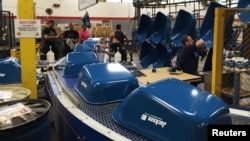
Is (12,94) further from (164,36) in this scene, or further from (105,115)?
(164,36)

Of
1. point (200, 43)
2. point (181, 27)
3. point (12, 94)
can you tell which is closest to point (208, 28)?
point (200, 43)

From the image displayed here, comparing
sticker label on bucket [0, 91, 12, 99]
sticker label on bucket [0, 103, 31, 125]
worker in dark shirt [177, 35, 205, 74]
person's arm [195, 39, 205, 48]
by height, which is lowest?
sticker label on bucket [0, 103, 31, 125]

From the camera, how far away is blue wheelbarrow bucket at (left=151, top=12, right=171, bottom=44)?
5695 millimetres

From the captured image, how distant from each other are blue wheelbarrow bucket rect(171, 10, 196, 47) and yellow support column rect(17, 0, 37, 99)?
11.5 feet

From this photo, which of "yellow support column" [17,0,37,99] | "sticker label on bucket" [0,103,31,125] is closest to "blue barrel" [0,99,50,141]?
"sticker label on bucket" [0,103,31,125]

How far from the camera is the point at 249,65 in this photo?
9.40 ft

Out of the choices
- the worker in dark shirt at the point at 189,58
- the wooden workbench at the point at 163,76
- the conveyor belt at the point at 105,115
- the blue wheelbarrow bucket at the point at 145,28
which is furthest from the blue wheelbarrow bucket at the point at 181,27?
the conveyor belt at the point at 105,115

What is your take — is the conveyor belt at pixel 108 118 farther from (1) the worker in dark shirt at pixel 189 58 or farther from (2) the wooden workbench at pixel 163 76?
(1) the worker in dark shirt at pixel 189 58

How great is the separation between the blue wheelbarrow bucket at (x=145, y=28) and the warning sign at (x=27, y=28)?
4.04 meters

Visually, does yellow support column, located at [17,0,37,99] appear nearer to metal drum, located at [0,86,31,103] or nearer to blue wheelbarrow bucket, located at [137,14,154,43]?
metal drum, located at [0,86,31,103]

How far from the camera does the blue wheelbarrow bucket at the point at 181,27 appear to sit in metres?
5.44

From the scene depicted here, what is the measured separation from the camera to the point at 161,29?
6.05m

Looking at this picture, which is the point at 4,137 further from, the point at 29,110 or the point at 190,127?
the point at 190,127

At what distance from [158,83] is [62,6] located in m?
12.3
